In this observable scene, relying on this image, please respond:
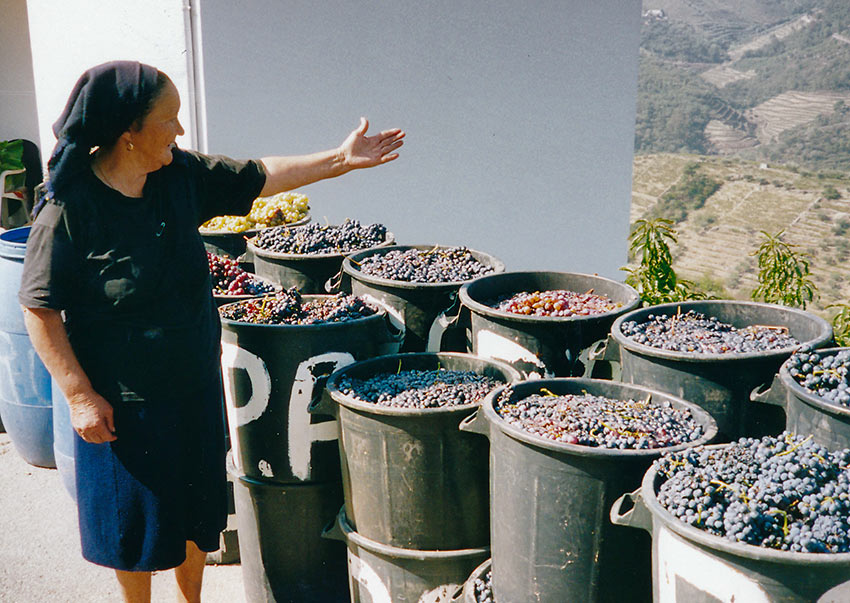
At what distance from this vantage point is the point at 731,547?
1585 millimetres

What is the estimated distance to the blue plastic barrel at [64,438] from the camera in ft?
11.3

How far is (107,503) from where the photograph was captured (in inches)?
95.5

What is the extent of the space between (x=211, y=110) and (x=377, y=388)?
344 centimetres

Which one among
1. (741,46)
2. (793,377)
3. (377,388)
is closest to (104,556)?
(377,388)

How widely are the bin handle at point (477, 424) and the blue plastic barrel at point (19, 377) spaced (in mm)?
2405

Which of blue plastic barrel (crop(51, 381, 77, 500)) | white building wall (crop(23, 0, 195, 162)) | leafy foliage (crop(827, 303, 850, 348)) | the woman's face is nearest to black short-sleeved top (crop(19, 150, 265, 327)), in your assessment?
the woman's face

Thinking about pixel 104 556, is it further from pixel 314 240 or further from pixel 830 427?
pixel 830 427

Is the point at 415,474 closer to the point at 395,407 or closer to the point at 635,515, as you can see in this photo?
the point at 395,407

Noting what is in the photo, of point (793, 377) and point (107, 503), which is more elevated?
point (793, 377)

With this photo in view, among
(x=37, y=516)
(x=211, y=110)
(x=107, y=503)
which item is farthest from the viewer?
(x=211, y=110)

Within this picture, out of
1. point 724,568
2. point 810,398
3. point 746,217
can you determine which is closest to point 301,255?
point 810,398

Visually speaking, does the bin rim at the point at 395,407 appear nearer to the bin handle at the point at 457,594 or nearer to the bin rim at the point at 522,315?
the bin rim at the point at 522,315

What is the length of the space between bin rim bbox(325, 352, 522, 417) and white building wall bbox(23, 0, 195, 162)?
320 cm

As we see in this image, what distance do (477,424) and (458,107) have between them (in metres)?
4.15
